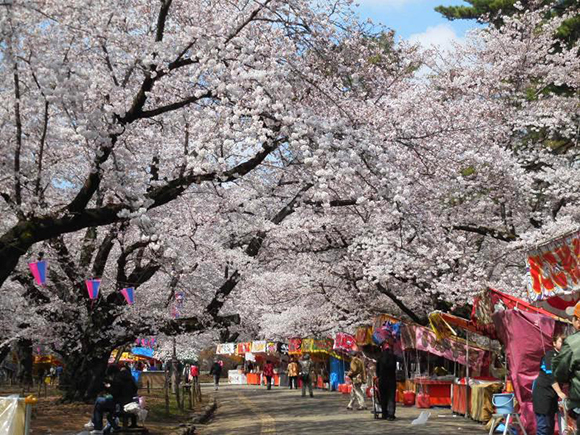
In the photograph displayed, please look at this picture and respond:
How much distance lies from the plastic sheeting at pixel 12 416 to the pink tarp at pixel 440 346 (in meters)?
13.4

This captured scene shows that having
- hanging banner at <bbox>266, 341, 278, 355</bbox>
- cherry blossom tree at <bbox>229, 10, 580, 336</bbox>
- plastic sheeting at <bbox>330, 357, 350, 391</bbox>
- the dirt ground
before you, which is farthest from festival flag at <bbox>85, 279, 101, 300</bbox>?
hanging banner at <bbox>266, 341, 278, 355</bbox>

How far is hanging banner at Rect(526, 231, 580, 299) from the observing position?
11.7m

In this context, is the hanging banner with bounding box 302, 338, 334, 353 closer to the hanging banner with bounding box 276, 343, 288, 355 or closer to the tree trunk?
the hanging banner with bounding box 276, 343, 288, 355

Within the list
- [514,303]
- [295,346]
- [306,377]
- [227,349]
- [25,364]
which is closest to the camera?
[514,303]

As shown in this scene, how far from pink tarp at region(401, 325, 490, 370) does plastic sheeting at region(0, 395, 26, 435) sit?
528 inches

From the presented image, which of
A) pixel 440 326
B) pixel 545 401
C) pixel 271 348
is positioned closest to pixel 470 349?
pixel 440 326

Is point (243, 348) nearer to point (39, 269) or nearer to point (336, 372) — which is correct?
point (336, 372)

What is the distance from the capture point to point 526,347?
41.7 ft

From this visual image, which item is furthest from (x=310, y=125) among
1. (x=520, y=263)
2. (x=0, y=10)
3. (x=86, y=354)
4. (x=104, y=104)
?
(x=520, y=263)

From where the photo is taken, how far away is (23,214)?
44.4 feet

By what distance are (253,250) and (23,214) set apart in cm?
958

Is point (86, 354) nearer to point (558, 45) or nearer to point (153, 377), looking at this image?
point (558, 45)

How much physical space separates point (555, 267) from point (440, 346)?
31.9ft

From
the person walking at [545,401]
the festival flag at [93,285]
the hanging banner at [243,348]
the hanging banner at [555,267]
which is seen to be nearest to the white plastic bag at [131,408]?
the festival flag at [93,285]
